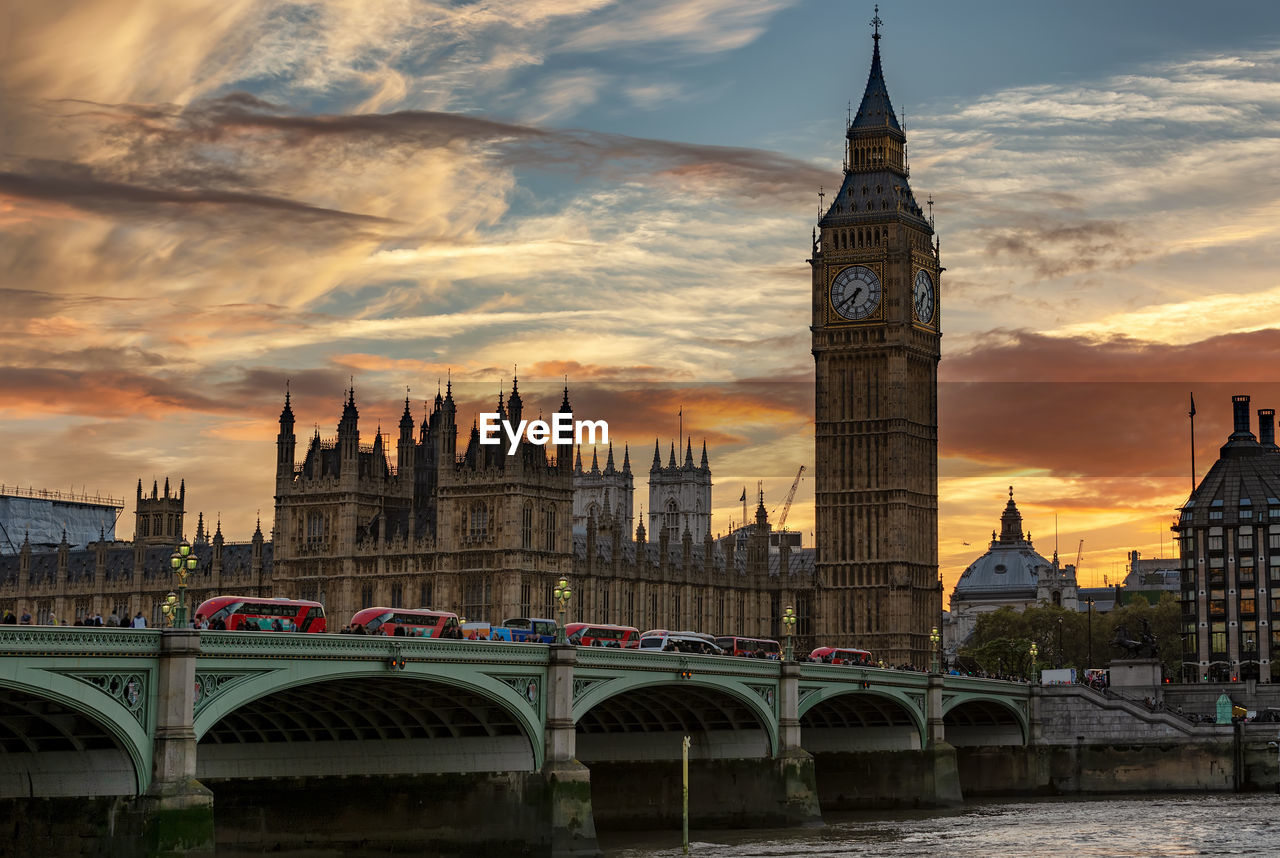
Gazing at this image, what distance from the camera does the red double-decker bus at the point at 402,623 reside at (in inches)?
3153

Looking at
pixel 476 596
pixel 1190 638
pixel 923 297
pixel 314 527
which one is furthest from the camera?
pixel 1190 638

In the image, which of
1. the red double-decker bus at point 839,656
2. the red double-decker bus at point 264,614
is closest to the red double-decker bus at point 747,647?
the red double-decker bus at point 839,656

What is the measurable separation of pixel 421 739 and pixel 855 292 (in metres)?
96.2

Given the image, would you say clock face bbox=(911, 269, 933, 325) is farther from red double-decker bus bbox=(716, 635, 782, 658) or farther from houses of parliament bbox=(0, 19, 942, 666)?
red double-decker bus bbox=(716, 635, 782, 658)

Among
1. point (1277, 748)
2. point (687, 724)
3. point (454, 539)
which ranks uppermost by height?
point (454, 539)

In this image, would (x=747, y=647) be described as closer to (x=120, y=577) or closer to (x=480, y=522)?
(x=480, y=522)

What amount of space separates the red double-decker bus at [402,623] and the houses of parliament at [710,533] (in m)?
49.5

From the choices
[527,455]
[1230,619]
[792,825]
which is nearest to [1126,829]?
[792,825]

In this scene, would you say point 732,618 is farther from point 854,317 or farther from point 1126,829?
point 1126,829

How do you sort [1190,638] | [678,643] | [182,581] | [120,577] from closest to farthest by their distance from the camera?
[182,581], [678,643], [120,577], [1190,638]

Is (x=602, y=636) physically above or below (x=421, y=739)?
above

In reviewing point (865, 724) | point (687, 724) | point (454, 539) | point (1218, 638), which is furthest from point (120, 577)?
point (1218, 638)

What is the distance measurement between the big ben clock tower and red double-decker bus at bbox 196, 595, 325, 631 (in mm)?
87159

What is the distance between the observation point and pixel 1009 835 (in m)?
84.6
